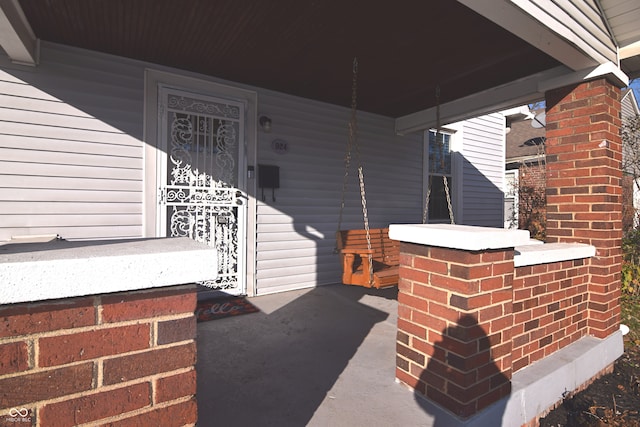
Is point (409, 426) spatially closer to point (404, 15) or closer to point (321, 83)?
point (404, 15)

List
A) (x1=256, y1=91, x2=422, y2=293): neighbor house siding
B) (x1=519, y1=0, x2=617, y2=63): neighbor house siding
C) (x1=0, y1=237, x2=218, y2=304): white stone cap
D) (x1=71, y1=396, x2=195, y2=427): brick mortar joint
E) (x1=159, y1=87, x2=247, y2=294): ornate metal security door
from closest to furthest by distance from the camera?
(x1=0, y1=237, x2=218, y2=304): white stone cap < (x1=71, y1=396, x2=195, y2=427): brick mortar joint < (x1=519, y1=0, x2=617, y2=63): neighbor house siding < (x1=159, y1=87, x2=247, y2=294): ornate metal security door < (x1=256, y1=91, x2=422, y2=293): neighbor house siding

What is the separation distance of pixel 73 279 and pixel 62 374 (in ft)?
0.82

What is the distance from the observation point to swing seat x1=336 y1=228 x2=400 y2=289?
3.19 m

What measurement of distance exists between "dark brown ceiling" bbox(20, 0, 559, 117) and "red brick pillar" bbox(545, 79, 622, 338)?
75cm

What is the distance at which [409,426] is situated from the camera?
1.71 metres

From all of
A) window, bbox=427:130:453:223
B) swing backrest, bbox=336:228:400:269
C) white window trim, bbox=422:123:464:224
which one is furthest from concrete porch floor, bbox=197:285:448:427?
white window trim, bbox=422:123:464:224

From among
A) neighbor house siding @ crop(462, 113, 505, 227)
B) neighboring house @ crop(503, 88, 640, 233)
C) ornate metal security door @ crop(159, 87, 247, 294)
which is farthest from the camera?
neighboring house @ crop(503, 88, 640, 233)

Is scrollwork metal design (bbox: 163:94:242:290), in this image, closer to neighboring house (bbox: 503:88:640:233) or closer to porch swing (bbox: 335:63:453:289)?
porch swing (bbox: 335:63:453:289)

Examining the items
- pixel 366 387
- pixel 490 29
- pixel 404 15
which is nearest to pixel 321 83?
pixel 404 15

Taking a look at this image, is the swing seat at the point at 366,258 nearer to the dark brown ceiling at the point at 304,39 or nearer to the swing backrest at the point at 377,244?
the swing backrest at the point at 377,244

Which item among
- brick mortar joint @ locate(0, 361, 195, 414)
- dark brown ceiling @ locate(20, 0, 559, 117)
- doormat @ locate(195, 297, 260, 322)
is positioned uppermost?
dark brown ceiling @ locate(20, 0, 559, 117)

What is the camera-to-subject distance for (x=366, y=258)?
3.21m

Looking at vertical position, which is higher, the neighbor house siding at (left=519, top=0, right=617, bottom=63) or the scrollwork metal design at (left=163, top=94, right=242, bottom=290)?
the neighbor house siding at (left=519, top=0, right=617, bottom=63)

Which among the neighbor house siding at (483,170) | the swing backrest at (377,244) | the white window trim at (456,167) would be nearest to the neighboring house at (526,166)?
the neighbor house siding at (483,170)
